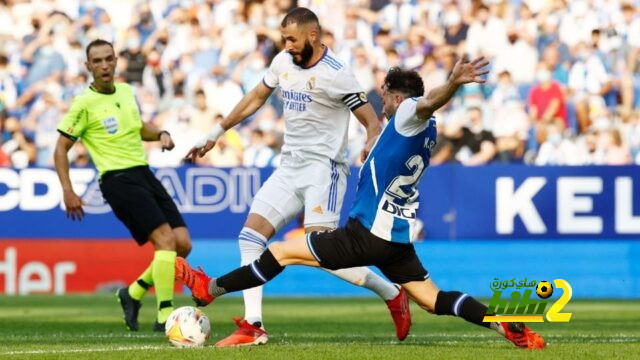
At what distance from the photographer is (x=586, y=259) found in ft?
62.8

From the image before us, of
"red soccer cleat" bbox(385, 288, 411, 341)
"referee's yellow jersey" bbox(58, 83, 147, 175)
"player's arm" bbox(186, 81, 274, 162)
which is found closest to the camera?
"red soccer cleat" bbox(385, 288, 411, 341)

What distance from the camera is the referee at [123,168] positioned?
12438mm

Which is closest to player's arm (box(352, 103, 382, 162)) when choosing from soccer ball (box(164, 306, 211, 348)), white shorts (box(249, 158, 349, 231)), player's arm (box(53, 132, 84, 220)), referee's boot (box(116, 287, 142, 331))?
white shorts (box(249, 158, 349, 231))

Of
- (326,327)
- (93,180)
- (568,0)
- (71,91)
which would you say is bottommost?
(326,327)

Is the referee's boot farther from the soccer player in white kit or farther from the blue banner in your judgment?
the blue banner

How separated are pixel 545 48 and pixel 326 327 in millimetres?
10999

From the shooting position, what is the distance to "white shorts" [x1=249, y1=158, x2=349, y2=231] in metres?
10.7

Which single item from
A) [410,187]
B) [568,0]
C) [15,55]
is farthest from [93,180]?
[410,187]

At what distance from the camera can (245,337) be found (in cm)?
1009

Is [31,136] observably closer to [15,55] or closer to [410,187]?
[15,55]

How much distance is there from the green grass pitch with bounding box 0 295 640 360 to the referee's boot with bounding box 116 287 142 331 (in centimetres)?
11

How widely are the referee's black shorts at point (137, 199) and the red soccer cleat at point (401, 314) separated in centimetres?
275

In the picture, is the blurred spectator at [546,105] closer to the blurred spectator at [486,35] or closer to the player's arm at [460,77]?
the blurred spectator at [486,35]

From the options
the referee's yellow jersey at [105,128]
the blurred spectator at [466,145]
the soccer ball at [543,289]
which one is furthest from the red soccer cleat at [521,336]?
the blurred spectator at [466,145]
